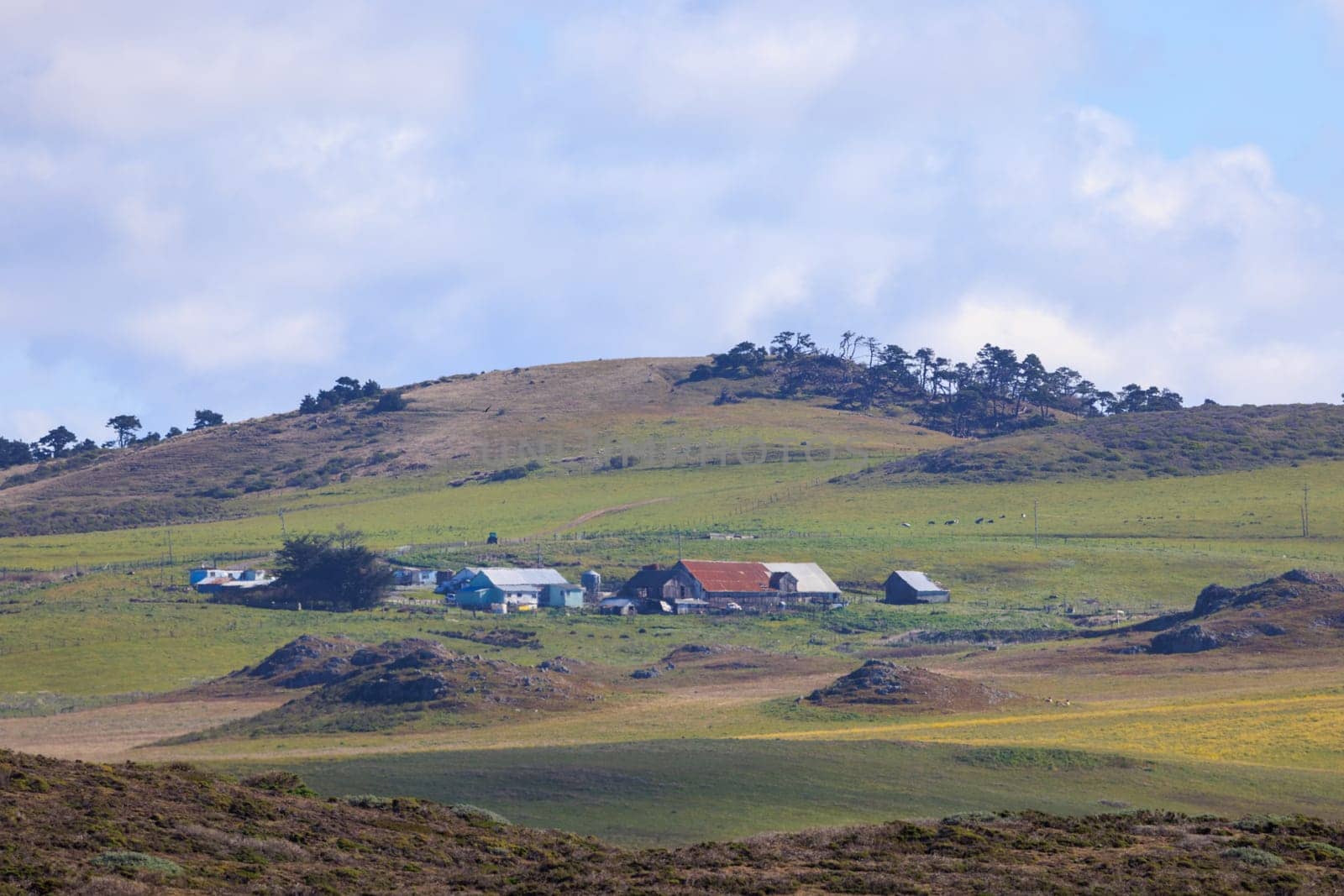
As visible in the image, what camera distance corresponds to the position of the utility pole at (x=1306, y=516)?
468 feet

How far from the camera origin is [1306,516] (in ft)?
492

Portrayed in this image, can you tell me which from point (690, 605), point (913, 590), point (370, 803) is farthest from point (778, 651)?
point (370, 803)

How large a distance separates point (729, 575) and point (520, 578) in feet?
50.8

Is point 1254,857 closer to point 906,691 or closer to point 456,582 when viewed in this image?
point 906,691

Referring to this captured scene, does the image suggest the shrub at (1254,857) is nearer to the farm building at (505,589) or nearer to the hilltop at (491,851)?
the hilltop at (491,851)

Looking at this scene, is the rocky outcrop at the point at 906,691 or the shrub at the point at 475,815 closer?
the shrub at the point at 475,815

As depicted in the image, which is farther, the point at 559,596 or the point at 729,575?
the point at 729,575

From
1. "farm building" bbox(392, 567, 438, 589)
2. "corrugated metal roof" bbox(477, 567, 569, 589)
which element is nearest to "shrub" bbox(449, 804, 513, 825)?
"corrugated metal roof" bbox(477, 567, 569, 589)

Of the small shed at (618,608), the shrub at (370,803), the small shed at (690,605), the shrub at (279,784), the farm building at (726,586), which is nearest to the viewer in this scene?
the shrub at (370,803)

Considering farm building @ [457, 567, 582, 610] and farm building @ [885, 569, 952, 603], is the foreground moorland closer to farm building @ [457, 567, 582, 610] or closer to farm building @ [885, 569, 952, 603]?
farm building @ [885, 569, 952, 603]

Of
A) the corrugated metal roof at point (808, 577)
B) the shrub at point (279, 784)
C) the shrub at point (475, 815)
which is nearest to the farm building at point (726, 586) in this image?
the corrugated metal roof at point (808, 577)

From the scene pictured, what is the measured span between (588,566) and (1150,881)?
10844 cm

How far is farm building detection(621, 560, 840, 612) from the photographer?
4833 inches

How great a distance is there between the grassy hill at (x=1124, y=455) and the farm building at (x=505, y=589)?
66.9m
